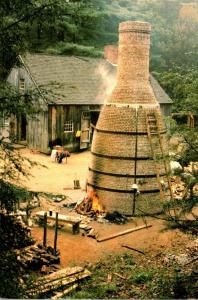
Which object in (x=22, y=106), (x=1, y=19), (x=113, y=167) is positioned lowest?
(x=113, y=167)

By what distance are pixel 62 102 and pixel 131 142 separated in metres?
12.8

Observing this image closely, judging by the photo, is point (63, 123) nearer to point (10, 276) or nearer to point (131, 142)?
point (131, 142)

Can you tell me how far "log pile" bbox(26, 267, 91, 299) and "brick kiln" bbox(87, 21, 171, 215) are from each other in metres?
5.86

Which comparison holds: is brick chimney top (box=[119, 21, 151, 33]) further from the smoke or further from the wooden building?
the smoke

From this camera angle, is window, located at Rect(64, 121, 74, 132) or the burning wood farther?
window, located at Rect(64, 121, 74, 132)

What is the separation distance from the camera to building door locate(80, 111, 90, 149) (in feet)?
101

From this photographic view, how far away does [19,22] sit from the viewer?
7.72m

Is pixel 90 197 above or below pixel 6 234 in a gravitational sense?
below

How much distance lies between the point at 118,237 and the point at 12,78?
20.0m

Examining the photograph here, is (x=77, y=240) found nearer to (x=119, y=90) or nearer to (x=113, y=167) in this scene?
(x=113, y=167)

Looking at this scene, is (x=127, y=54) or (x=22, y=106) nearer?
(x=22, y=106)

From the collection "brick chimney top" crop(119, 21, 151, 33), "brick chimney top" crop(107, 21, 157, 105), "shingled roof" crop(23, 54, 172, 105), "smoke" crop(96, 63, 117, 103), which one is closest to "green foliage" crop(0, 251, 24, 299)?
"brick chimney top" crop(107, 21, 157, 105)

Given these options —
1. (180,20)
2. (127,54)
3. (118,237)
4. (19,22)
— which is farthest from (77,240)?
(180,20)

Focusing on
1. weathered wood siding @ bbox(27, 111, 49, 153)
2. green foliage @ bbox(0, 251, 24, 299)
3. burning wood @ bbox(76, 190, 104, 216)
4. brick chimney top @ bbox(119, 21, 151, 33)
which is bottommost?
burning wood @ bbox(76, 190, 104, 216)
